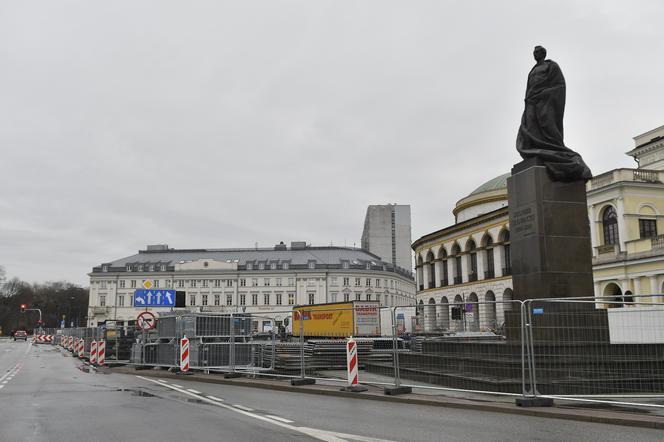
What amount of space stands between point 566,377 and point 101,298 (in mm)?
111471

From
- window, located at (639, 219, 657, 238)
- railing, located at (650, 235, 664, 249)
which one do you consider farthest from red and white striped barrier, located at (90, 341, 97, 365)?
window, located at (639, 219, 657, 238)

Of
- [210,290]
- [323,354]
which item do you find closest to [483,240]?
[323,354]

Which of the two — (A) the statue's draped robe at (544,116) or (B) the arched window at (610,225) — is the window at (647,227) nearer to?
(B) the arched window at (610,225)

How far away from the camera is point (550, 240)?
14.6 m

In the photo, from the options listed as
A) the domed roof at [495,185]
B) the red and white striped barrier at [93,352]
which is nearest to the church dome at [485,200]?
the domed roof at [495,185]

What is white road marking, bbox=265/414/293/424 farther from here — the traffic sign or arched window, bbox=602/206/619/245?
arched window, bbox=602/206/619/245

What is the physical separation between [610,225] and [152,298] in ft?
113

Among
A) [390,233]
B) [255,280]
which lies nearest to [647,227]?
[255,280]

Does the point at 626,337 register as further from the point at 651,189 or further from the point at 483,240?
the point at 483,240

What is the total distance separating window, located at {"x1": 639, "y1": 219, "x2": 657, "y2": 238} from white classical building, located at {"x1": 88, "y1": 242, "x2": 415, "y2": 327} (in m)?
62.2

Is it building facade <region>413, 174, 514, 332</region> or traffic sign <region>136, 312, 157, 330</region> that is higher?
building facade <region>413, 174, 514, 332</region>

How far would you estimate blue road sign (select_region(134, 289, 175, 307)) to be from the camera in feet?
101

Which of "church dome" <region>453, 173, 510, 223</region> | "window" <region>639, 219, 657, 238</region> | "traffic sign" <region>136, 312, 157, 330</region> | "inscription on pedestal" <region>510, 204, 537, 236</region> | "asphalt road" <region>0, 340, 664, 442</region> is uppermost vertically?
"church dome" <region>453, 173, 510, 223</region>

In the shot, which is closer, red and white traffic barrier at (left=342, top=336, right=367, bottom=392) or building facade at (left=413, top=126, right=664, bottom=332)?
red and white traffic barrier at (left=342, top=336, right=367, bottom=392)
